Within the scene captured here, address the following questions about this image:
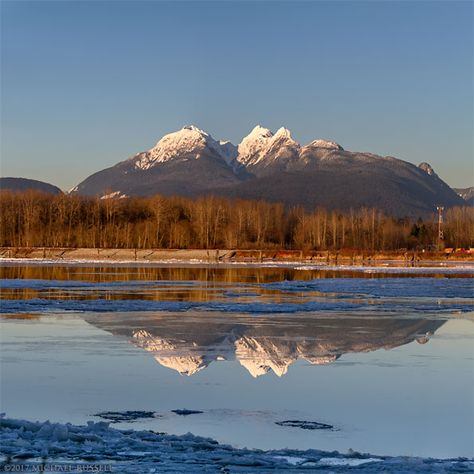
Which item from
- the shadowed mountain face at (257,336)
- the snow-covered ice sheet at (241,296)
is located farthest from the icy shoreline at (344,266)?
the shadowed mountain face at (257,336)

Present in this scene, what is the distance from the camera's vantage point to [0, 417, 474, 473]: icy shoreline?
24.9 feet

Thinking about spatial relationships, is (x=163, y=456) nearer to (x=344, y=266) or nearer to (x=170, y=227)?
(x=344, y=266)

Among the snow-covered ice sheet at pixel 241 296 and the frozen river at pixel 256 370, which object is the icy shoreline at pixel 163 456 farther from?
the snow-covered ice sheet at pixel 241 296

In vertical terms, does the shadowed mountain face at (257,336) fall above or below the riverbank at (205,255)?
below

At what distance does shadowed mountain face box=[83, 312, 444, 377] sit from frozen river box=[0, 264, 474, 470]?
2cm

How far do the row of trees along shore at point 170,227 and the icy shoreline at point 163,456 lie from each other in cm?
8417

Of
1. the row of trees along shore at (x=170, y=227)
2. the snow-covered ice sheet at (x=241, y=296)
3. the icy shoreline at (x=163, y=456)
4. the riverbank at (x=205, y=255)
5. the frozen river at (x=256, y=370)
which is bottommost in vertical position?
the icy shoreline at (x=163, y=456)

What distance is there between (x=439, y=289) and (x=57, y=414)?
80.8ft

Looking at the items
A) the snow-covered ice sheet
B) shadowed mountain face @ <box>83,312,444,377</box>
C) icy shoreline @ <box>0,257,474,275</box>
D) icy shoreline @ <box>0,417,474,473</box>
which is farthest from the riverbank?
icy shoreline @ <box>0,417,474,473</box>

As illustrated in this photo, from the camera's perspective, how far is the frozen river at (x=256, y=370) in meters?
9.20

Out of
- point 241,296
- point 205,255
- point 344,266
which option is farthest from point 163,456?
point 205,255

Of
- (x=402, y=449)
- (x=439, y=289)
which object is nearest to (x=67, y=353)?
(x=402, y=449)

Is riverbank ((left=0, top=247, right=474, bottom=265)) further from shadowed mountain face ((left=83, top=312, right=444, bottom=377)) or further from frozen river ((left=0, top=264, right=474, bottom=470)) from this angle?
shadowed mountain face ((left=83, top=312, right=444, bottom=377))

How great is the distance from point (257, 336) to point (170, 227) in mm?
86718
